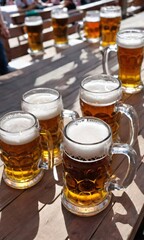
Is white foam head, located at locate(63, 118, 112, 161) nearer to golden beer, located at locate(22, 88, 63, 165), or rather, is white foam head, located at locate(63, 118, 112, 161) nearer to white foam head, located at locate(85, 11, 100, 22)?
golden beer, located at locate(22, 88, 63, 165)

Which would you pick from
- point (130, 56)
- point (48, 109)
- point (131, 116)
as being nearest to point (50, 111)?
point (48, 109)

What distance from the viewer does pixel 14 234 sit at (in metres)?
0.75

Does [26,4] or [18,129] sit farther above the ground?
[18,129]

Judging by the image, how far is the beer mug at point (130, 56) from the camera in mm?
1283

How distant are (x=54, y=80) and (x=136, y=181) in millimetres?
875

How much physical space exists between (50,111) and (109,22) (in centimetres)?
132

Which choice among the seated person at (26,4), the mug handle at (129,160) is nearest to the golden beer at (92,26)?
the mug handle at (129,160)

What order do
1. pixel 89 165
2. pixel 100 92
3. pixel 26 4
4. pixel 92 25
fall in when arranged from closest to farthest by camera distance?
1. pixel 89 165
2. pixel 100 92
3. pixel 92 25
4. pixel 26 4

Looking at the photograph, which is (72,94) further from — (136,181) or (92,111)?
(136,181)

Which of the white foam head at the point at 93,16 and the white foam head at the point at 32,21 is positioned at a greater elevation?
the white foam head at the point at 32,21

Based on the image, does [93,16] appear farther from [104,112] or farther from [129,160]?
[129,160]

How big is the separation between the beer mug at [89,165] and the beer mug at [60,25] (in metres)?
1.54

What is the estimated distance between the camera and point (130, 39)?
1299 millimetres

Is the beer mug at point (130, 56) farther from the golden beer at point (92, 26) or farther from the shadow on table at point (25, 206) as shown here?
the golden beer at point (92, 26)
